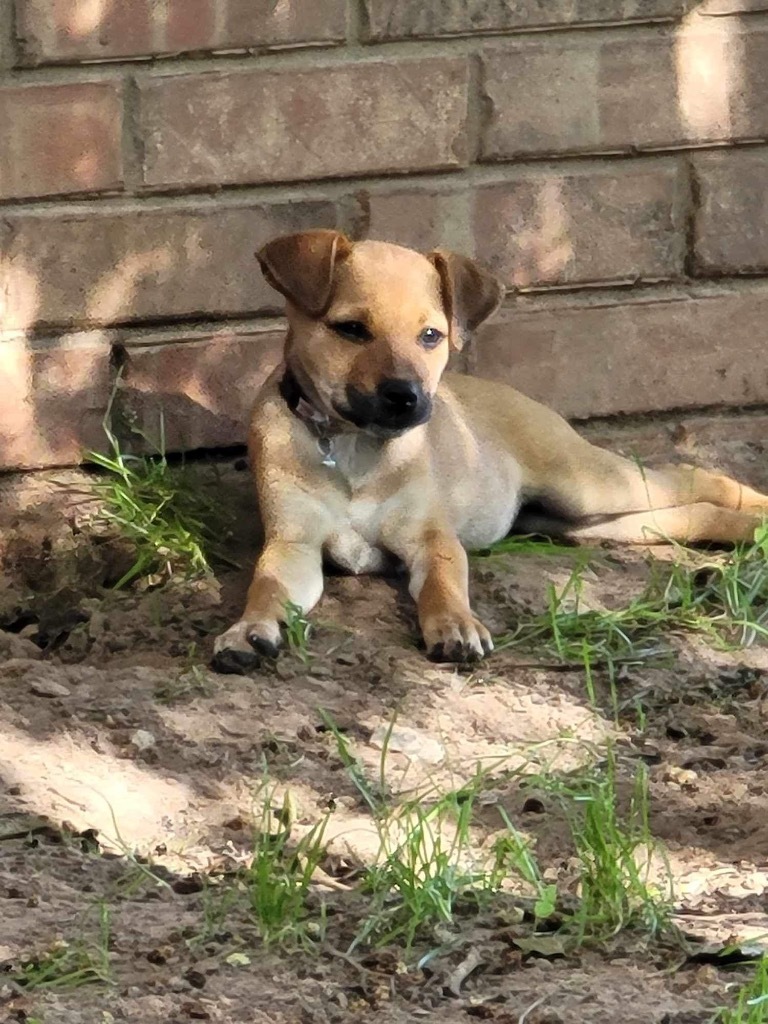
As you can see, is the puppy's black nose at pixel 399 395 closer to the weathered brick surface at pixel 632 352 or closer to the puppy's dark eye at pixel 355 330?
the puppy's dark eye at pixel 355 330

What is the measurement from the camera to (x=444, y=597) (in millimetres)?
3756

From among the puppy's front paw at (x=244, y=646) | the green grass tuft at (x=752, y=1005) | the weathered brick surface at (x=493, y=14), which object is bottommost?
the puppy's front paw at (x=244, y=646)

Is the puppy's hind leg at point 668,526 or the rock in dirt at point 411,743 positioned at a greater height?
the rock in dirt at point 411,743

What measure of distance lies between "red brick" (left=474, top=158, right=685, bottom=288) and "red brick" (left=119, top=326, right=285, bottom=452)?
678 mm

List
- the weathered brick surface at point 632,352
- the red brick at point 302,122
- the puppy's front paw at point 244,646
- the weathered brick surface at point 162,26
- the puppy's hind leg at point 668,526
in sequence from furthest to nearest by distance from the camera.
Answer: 1. the weathered brick surface at point 632,352
2. the puppy's hind leg at point 668,526
3. the red brick at point 302,122
4. the weathered brick surface at point 162,26
5. the puppy's front paw at point 244,646

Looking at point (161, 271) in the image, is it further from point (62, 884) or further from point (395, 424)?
point (62, 884)

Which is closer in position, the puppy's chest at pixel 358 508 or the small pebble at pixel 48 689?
the small pebble at pixel 48 689

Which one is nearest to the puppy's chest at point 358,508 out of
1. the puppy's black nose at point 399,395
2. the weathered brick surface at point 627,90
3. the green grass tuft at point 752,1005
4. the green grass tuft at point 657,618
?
the puppy's black nose at point 399,395

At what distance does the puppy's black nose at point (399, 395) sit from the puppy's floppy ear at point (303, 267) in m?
0.30

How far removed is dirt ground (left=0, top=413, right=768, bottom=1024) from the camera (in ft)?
7.57

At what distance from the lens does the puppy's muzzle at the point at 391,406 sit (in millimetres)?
3818

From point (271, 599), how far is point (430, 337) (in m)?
0.81

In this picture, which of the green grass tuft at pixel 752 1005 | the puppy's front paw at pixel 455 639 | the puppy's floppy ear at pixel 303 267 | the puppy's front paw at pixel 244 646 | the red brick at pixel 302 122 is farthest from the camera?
the red brick at pixel 302 122

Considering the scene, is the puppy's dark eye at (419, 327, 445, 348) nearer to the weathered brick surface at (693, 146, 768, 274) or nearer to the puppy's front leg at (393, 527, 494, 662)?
the puppy's front leg at (393, 527, 494, 662)
